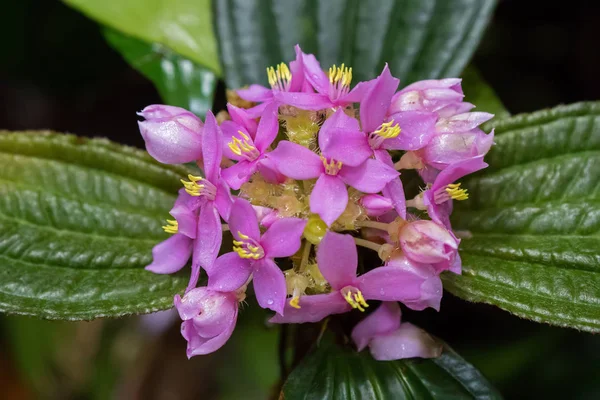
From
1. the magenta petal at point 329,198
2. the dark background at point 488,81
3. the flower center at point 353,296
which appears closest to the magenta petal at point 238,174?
the magenta petal at point 329,198

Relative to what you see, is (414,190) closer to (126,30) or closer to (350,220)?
(350,220)

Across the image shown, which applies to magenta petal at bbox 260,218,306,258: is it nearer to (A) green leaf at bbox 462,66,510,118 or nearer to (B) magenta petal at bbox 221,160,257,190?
(B) magenta petal at bbox 221,160,257,190

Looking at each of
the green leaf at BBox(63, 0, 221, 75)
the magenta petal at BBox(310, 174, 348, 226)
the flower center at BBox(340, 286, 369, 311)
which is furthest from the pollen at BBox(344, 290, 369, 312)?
the green leaf at BBox(63, 0, 221, 75)

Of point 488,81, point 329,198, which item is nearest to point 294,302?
point 329,198

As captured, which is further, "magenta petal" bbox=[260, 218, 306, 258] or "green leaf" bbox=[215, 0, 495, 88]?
"green leaf" bbox=[215, 0, 495, 88]

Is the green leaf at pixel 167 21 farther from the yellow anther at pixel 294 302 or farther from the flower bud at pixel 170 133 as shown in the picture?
the yellow anther at pixel 294 302

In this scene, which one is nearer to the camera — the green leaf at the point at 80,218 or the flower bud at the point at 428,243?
the flower bud at the point at 428,243
